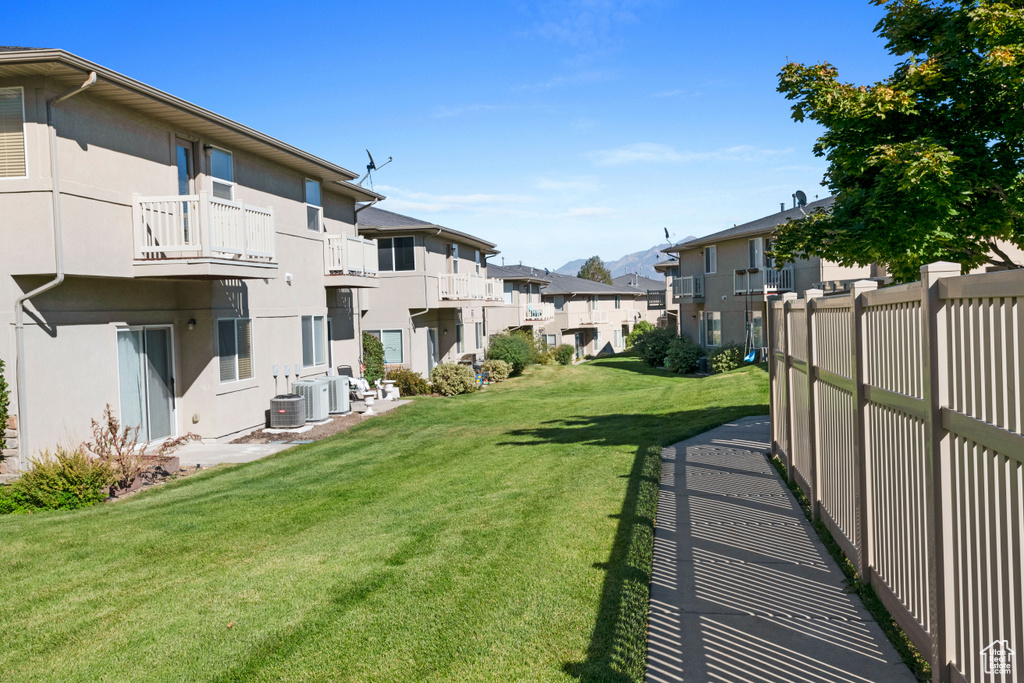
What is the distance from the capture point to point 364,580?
629 centimetres

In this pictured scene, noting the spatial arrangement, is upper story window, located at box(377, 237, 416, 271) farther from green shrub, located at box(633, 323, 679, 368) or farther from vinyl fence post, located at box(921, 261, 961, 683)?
vinyl fence post, located at box(921, 261, 961, 683)

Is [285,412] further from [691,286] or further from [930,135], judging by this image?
[691,286]

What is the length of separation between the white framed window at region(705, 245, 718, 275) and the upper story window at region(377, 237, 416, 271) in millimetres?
17008

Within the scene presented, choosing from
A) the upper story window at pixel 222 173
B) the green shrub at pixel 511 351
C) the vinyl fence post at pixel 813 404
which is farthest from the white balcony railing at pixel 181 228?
the green shrub at pixel 511 351

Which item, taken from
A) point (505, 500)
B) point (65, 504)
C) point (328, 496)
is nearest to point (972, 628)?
point (505, 500)

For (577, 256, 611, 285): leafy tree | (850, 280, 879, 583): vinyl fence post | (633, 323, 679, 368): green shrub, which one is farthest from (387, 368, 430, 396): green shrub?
(577, 256, 611, 285): leafy tree

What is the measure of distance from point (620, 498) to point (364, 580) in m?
3.30

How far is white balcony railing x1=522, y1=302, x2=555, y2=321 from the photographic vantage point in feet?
160

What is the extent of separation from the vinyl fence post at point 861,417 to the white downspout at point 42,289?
10725mm

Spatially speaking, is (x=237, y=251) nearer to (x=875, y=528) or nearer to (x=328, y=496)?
(x=328, y=496)

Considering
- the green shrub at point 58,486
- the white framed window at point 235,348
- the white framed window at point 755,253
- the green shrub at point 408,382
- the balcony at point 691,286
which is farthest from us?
the balcony at point 691,286

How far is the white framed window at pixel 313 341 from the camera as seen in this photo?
1970 cm

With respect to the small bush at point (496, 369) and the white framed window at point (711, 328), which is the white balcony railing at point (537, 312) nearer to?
the white framed window at point (711, 328)

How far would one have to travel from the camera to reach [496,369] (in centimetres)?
3194
